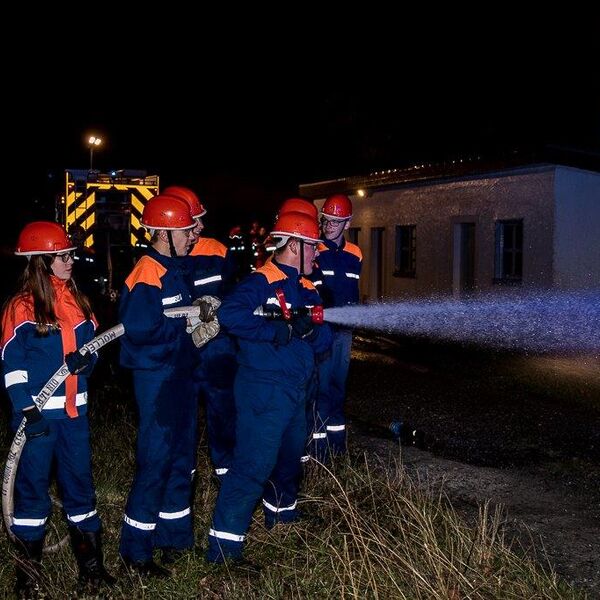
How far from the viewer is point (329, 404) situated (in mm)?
6578

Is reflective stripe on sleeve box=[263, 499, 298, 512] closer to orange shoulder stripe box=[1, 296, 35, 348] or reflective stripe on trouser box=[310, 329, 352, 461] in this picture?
reflective stripe on trouser box=[310, 329, 352, 461]

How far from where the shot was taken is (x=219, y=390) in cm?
543

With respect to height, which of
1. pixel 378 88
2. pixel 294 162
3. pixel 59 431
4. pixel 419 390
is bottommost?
pixel 419 390

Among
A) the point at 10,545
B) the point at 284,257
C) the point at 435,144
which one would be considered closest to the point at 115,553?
the point at 10,545

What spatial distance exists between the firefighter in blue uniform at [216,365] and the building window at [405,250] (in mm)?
12742

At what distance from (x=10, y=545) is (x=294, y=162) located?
24.6 metres

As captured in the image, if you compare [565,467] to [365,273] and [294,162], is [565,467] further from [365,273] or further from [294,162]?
[294,162]

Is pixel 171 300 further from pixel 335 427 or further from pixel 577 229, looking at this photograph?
pixel 577 229

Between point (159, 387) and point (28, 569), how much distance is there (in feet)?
3.59

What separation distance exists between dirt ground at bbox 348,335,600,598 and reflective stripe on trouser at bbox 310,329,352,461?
0.57 m

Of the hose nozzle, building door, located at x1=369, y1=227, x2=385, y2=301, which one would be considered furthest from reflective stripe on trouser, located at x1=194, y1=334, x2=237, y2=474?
building door, located at x1=369, y1=227, x2=385, y2=301

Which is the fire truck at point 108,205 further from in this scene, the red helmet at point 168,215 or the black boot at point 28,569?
the black boot at point 28,569

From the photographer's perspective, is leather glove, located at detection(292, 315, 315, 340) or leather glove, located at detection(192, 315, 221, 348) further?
leather glove, located at detection(192, 315, 221, 348)

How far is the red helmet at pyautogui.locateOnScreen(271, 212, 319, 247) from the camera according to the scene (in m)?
4.73
